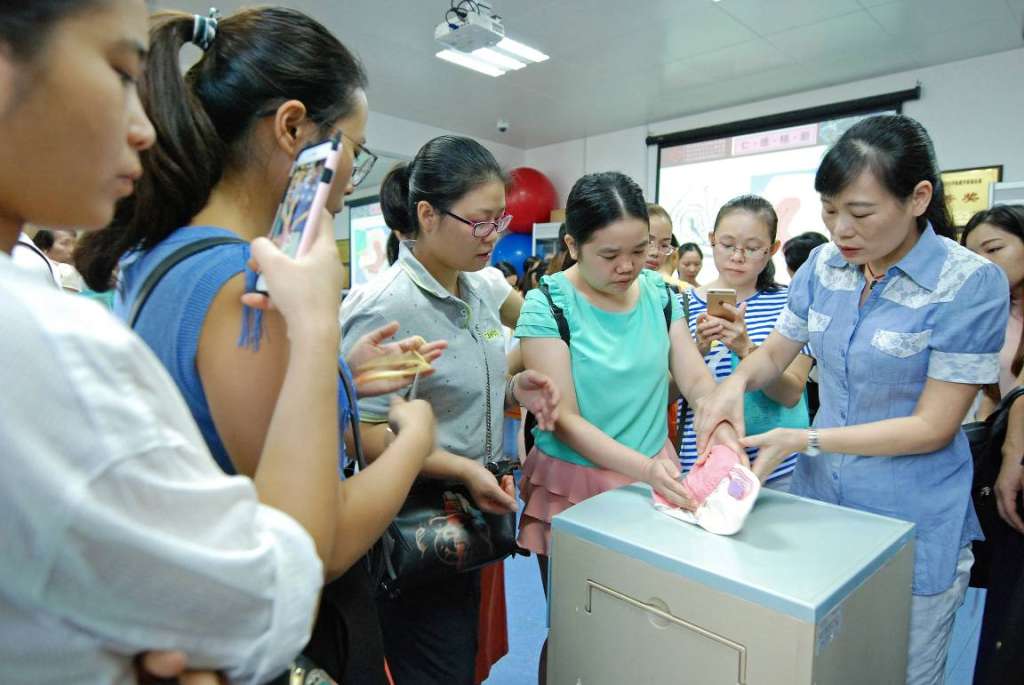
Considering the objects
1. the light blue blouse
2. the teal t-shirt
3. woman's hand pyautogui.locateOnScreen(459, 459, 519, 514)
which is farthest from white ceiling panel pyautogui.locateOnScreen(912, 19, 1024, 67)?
woman's hand pyautogui.locateOnScreen(459, 459, 519, 514)

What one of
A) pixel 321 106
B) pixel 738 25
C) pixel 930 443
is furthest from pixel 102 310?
pixel 738 25

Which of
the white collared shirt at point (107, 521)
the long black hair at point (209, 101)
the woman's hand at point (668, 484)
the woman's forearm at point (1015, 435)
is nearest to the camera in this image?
the white collared shirt at point (107, 521)

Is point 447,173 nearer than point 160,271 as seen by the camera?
No

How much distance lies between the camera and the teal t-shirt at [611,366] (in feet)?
4.40

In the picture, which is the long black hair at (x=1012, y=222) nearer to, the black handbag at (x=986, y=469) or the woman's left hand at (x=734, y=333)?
the black handbag at (x=986, y=469)

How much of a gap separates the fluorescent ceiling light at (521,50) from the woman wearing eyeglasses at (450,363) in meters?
3.21

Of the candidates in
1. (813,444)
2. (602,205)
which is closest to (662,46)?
(602,205)

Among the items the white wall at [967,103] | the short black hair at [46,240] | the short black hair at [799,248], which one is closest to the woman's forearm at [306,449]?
the short black hair at [46,240]

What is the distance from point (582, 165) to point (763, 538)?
6244 millimetres

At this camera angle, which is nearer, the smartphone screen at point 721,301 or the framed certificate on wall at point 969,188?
the smartphone screen at point 721,301

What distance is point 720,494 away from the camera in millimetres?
938

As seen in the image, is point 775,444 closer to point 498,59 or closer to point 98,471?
point 98,471

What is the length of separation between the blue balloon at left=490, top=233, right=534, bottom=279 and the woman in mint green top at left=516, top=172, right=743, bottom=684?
5.37 m

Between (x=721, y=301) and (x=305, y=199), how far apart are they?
1334mm
